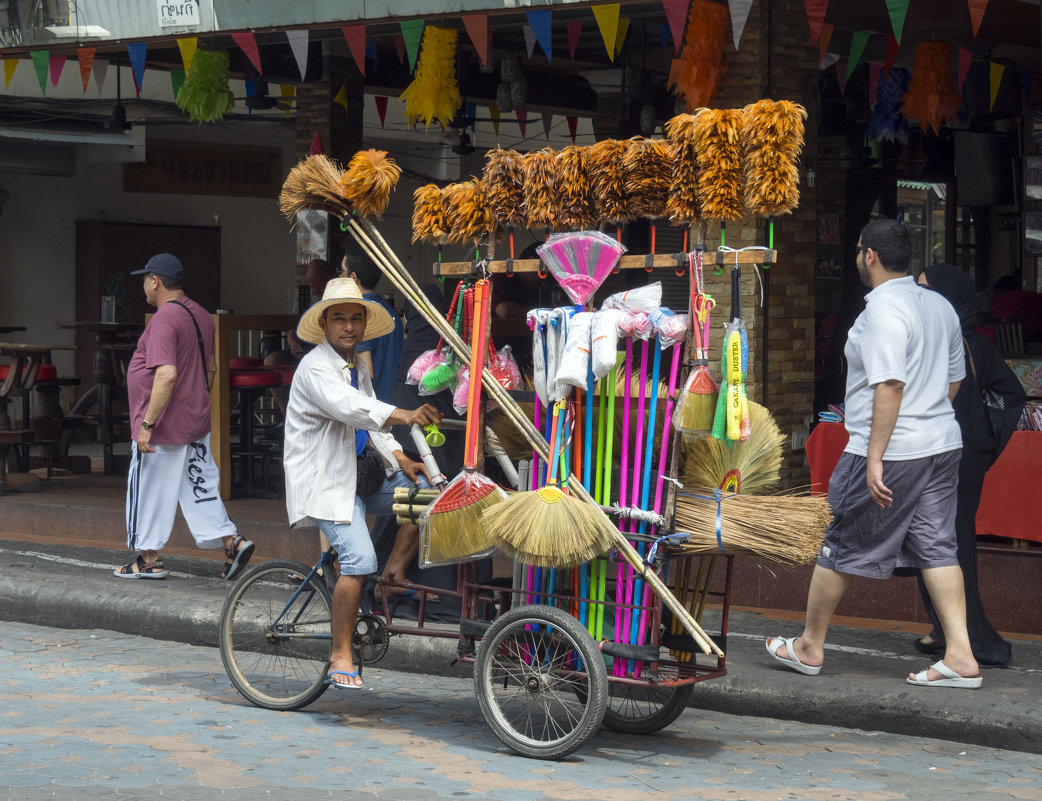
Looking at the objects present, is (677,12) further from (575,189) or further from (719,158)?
(719,158)

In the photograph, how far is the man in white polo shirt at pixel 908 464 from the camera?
5867mm

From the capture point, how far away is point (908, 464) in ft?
19.3

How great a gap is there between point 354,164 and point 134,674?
106 inches

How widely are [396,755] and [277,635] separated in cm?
94

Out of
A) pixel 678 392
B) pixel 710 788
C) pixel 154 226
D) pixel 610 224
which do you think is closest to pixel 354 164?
pixel 610 224

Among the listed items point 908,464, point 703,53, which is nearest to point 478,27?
point 703,53

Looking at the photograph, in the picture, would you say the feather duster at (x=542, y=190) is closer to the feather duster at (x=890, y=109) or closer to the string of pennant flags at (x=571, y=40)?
the string of pennant flags at (x=571, y=40)

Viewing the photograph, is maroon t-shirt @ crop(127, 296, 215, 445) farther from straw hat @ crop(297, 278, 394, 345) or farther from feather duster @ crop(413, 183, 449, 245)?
feather duster @ crop(413, 183, 449, 245)

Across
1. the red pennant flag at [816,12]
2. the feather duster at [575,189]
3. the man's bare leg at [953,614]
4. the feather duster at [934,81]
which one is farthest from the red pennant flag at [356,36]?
the man's bare leg at [953,614]

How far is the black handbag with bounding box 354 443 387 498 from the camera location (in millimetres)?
5977

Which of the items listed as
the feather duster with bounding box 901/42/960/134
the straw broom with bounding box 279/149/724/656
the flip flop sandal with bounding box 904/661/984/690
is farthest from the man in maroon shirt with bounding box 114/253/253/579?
the feather duster with bounding box 901/42/960/134

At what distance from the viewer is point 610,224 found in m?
5.34

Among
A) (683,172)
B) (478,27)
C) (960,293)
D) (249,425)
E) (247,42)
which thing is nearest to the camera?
(683,172)

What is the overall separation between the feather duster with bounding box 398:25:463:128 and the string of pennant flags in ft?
0.45
